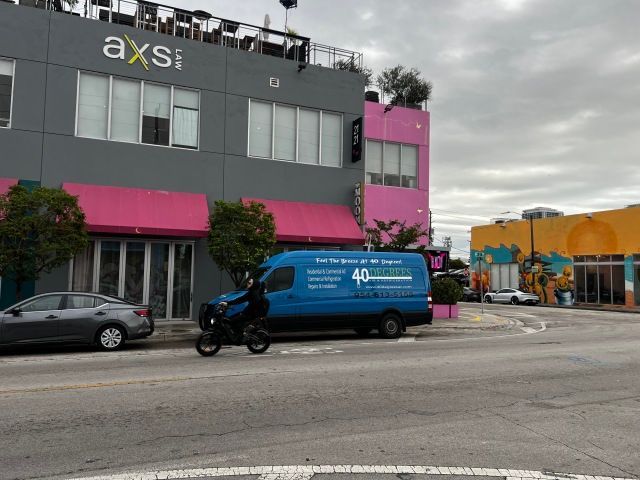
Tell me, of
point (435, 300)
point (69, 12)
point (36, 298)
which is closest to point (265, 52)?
point (69, 12)

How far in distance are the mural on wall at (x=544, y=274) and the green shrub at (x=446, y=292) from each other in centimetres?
1856

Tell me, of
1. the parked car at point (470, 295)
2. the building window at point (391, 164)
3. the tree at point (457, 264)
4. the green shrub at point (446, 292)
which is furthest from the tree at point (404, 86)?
the tree at point (457, 264)

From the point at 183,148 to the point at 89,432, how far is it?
14752mm

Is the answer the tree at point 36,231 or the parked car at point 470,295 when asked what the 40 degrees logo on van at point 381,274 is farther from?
the parked car at point 470,295

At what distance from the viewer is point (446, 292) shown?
2173cm

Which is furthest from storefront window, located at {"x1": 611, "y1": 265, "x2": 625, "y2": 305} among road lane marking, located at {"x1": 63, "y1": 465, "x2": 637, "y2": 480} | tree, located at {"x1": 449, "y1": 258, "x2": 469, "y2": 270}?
tree, located at {"x1": 449, "y1": 258, "x2": 469, "y2": 270}

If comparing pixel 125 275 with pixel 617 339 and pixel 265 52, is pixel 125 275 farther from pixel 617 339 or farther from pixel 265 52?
pixel 617 339

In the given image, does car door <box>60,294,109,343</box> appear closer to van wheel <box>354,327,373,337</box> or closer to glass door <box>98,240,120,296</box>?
glass door <box>98,240,120,296</box>

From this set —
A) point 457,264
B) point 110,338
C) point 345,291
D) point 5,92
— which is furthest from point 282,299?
point 457,264

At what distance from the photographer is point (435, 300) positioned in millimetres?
21922

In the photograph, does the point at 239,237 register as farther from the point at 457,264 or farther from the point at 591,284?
the point at 457,264

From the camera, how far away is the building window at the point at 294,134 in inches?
803

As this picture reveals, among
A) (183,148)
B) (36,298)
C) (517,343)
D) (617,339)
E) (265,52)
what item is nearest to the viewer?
(36,298)

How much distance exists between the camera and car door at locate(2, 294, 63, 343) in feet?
→ 38.0
